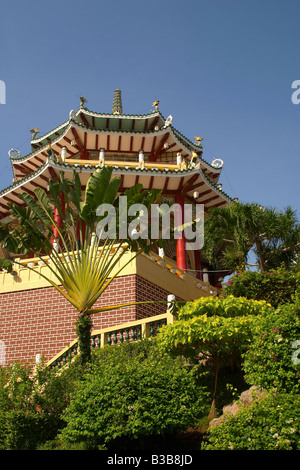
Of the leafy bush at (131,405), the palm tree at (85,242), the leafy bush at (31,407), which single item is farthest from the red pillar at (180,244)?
the leafy bush at (131,405)

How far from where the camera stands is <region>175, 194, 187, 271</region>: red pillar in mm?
23109

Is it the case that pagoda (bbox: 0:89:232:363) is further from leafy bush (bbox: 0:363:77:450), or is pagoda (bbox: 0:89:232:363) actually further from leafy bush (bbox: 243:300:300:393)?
leafy bush (bbox: 243:300:300:393)

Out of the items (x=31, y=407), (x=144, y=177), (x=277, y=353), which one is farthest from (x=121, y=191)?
(x=277, y=353)

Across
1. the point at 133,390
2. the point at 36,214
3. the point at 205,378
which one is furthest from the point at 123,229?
the point at 133,390

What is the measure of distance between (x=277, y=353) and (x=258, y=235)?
30.3 feet

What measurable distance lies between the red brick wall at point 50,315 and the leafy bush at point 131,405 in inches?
271

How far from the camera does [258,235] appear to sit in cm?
1831

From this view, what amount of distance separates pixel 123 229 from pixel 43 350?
5762 millimetres

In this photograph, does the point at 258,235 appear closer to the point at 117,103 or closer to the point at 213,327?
the point at 213,327

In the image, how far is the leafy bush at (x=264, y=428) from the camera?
8062 mm

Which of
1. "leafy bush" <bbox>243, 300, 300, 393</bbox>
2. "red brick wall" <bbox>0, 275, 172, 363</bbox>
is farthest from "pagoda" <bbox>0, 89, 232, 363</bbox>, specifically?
"leafy bush" <bbox>243, 300, 300, 393</bbox>

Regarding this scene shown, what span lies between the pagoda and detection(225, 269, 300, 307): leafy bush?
11.8ft

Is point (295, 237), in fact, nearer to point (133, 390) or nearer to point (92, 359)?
point (92, 359)
